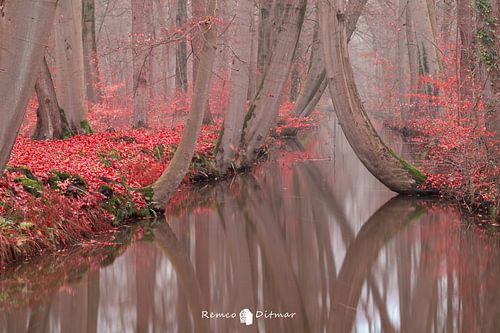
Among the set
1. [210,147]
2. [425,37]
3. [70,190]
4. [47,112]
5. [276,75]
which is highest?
[425,37]

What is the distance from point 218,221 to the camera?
11156 mm

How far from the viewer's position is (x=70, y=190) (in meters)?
9.16

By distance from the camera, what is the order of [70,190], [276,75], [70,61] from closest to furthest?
Result: 1. [70,190]
2. [70,61]
3. [276,75]

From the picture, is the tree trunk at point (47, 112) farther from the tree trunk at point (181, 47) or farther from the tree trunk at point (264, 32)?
the tree trunk at point (181, 47)

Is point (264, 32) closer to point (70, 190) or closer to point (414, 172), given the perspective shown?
point (414, 172)

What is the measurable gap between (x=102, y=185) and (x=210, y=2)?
3.70 metres

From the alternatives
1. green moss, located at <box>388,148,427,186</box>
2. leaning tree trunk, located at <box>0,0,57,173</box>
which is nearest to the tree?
green moss, located at <box>388,148,427,186</box>

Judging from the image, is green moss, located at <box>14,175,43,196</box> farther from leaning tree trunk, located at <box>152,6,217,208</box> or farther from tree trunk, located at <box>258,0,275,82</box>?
tree trunk, located at <box>258,0,275,82</box>

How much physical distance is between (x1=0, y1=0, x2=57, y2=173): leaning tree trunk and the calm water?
1859 millimetres

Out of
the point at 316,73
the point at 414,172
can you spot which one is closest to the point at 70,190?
the point at 414,172

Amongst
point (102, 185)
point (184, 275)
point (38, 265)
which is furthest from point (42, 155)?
point (184, 275)

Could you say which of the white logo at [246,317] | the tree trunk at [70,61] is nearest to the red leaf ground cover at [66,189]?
the tree trunk at [70,61]

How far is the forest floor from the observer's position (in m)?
7.93

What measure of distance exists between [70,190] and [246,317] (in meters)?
3.95
